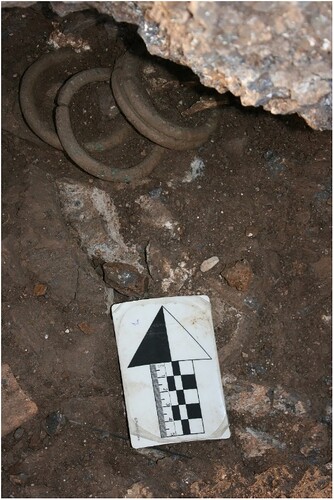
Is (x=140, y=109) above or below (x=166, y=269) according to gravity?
above

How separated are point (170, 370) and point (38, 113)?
1353 mm

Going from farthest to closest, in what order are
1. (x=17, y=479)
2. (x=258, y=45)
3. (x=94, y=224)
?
(x=94, y=224)
(x=17, y=479)
(x=258, y=45)

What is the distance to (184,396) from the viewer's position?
105 inches

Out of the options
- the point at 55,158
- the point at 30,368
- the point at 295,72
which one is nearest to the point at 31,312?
the point at 30,368

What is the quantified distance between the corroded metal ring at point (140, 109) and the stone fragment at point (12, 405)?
49.5 inches

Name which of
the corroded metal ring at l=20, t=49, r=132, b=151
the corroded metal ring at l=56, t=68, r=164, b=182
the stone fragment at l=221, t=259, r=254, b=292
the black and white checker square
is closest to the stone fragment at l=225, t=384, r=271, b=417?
the black and white checker square

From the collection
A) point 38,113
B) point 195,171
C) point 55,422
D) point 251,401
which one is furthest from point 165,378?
point 38,113

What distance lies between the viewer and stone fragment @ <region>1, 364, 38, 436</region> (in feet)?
8.57

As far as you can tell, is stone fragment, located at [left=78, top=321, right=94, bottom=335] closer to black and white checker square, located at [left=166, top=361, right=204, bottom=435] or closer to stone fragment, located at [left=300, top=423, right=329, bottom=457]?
black and white checker square, located at [left=166, top=361, right=204, bottom=435]

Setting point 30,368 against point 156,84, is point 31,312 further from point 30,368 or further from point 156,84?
point 156,84

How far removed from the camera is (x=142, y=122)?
104 inches

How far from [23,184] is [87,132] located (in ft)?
1.33

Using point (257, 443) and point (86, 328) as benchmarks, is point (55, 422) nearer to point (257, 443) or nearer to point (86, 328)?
point (86, 328)

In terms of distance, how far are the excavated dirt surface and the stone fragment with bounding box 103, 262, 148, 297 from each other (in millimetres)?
52
